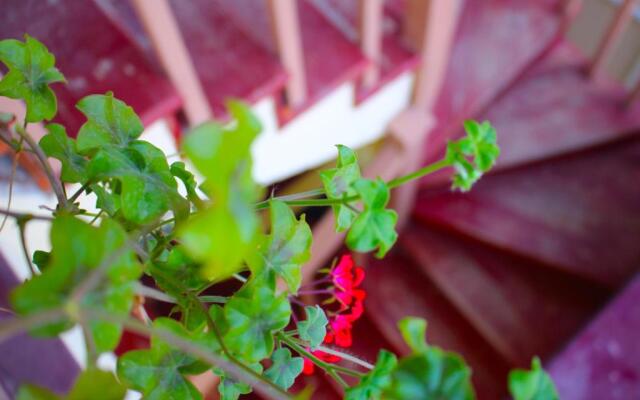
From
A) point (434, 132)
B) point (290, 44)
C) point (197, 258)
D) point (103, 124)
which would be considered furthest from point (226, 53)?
point (197, 258)

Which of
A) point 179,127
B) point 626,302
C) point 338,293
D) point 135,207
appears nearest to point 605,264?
point 626,302

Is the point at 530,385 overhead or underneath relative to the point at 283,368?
underneath

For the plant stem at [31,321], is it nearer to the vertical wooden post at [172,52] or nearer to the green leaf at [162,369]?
the green leaf at [162,369]

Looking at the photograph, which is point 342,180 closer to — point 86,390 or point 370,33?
point 86,390

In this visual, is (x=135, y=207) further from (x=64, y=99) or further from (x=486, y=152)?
(x=64, y=99)

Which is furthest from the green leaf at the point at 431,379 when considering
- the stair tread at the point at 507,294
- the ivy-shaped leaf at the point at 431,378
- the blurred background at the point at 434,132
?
the stair tread at the point at 507,294

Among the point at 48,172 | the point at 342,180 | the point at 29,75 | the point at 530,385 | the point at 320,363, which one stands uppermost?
the point at 29,75
